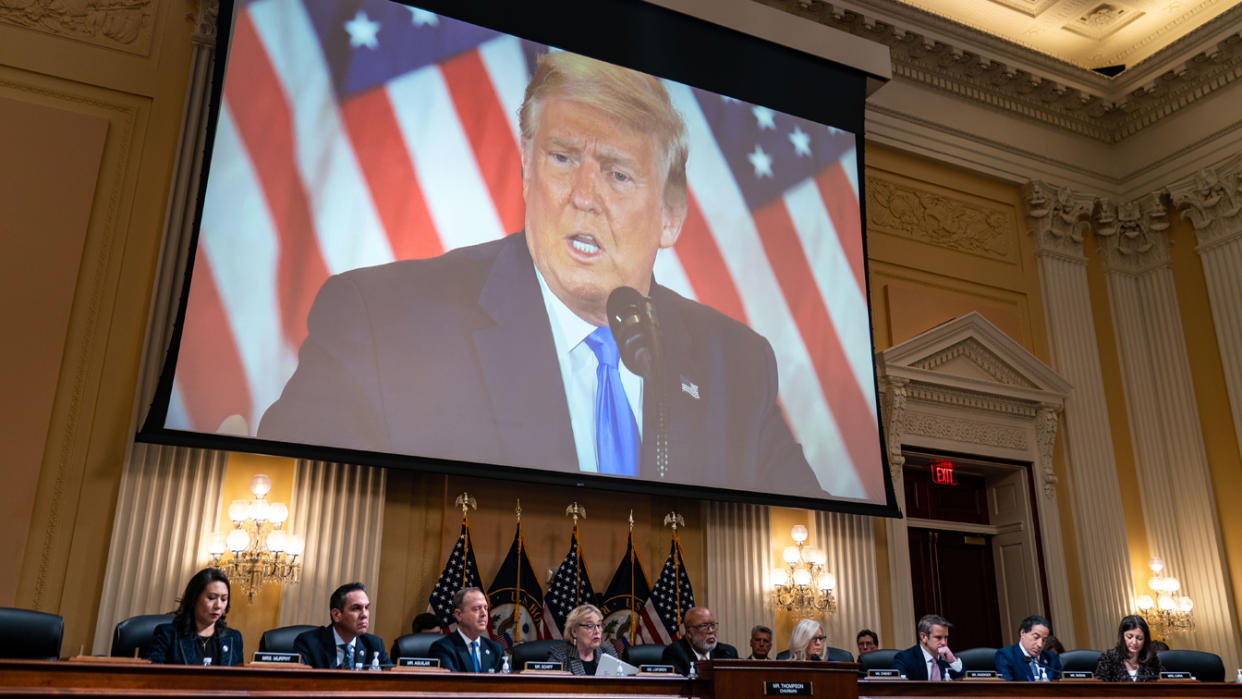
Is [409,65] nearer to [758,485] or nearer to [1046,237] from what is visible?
[758,485]

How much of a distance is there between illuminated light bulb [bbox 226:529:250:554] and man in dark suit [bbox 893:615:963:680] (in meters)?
3.80

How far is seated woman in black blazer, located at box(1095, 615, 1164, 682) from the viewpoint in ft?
19.7

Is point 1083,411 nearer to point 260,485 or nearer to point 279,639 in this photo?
point 260,485

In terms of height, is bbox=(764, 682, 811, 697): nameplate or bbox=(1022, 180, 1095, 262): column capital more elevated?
bbox=(1022, 180, 1095, 262): column capital

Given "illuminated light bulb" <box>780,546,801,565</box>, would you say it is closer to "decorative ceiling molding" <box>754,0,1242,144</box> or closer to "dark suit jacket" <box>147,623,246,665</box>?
"dark suit jacket" <box>147,623,246,665</box>

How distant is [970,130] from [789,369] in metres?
3.94

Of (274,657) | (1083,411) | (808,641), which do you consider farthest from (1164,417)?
(274,657)

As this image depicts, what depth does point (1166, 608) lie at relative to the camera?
9000 millimetres

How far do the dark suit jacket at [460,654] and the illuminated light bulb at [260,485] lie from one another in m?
1.73

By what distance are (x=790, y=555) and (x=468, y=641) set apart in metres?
3.24

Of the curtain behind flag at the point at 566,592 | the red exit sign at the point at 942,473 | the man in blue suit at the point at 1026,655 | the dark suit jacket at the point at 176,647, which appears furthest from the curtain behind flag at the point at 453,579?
the red exit sign at the point at 942,473

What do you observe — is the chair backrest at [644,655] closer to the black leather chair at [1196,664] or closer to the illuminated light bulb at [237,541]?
the illuminated light bulb at [237,541]

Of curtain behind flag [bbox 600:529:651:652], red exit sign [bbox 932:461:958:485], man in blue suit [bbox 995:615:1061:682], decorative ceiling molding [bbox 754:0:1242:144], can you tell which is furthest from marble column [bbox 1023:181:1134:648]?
curtain behind flag [bbox 600:529:651:652]

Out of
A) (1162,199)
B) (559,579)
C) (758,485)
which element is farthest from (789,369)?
(1162,199)
